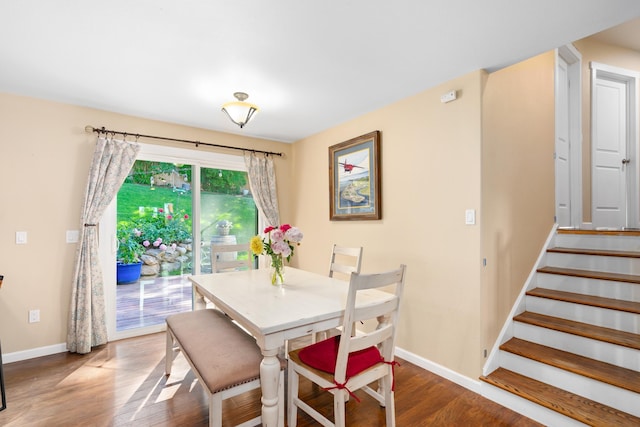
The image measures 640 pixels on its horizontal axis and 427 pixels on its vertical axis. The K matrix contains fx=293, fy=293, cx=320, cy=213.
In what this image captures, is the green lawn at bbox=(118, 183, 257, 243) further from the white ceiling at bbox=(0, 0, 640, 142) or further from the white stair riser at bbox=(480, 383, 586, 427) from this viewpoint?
the white stair riser at bbox=(480, 383, 586, 427)

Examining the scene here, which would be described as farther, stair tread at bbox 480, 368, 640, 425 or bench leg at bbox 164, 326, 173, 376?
bench leg at bbox 164, 326, 173, 376

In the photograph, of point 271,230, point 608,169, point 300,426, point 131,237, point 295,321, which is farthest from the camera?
point 608,169

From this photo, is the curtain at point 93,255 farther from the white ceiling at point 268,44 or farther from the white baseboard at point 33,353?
the white ceiling at point 268,44

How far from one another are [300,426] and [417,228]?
69.8 inches

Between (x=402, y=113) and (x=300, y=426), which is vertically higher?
(x=402, y=113)

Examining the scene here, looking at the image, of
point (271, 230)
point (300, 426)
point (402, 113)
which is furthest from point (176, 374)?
point (402, 113)

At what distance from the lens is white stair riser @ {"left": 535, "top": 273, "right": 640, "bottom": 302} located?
2281 mm

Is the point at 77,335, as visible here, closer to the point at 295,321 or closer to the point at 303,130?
the point at 295,321

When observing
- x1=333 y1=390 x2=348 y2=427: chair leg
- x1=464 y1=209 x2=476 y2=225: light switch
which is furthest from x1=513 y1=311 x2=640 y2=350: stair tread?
x1=333 y1=390 x2=348 y2=427: chair leg

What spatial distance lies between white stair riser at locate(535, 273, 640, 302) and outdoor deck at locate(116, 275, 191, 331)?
3.87 m

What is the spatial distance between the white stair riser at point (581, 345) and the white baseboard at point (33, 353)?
4179mm

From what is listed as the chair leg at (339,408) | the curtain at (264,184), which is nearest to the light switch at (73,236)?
the curtain at (264,184)

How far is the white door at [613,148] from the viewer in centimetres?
353

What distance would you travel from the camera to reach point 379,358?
1.69m
